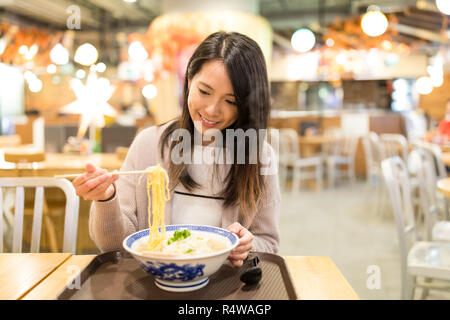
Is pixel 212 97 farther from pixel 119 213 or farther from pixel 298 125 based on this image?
pixel 298 125

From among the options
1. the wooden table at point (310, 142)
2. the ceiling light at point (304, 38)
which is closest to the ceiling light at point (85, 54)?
the ceiling light at point (304, 38)

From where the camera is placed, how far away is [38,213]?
59.7 inches

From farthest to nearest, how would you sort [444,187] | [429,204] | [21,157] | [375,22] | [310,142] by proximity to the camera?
[310,142]
[375,22]
[21,157]
[429,204]
[444,187]

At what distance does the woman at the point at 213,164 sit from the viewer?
1.22m

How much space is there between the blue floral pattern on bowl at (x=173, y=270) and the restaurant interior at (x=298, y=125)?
0.77ft

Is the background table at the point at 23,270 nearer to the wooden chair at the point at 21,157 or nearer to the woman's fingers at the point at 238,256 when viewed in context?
the woman's fingers at the point at 238,256

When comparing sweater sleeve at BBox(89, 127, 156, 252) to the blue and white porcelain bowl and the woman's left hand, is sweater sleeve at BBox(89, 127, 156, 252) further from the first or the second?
the woman's left hand

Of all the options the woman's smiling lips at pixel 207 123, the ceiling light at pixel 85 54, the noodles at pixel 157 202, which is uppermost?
the ceiling light at pixel 85 54

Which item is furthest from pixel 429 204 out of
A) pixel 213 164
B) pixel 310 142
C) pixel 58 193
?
pixel 310 142

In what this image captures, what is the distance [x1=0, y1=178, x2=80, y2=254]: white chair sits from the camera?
1488 mm

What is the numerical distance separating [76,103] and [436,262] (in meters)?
3.17

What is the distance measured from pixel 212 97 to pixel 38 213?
2.77ft

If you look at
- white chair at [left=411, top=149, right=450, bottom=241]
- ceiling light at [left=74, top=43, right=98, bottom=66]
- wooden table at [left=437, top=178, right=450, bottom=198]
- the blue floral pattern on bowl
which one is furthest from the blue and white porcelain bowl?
ceiling light at [left=74, top=43, right=98, bottom=66]

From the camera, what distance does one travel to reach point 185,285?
91 centimetres
